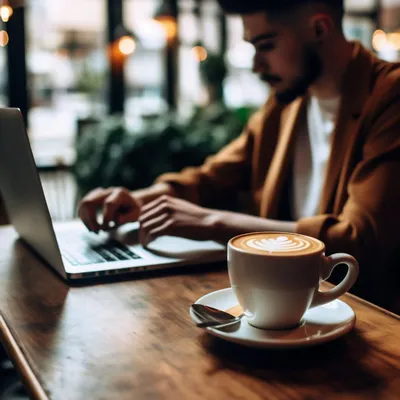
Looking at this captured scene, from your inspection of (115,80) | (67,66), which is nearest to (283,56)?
(115,80)

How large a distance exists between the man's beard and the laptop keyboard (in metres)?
0.68

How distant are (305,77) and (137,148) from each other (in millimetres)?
2213

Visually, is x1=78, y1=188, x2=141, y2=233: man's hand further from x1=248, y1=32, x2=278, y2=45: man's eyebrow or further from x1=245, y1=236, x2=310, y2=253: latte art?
x1=245, y1=236, x2=310, y2=253: latte art

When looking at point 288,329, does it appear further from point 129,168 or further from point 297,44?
point 129,168

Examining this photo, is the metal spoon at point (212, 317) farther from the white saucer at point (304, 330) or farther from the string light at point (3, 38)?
the string light at point (3, 38)

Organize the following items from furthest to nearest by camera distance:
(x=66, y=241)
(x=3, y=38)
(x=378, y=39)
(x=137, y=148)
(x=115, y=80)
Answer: (x=378, y=39) → (x=115, y=80) → (x=3, y=38) → (x=137, y=148) → (x=66, y=241)

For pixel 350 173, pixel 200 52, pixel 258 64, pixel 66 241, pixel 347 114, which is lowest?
pixel 66 241

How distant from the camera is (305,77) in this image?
5.38 ft

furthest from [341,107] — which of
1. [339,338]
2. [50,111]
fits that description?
[50,111]

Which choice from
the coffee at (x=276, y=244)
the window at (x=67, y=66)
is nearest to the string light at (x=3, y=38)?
the window at (x=67, y=66)

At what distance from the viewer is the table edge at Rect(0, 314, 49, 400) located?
0.67 m

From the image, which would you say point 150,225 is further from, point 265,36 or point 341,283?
point 265,36

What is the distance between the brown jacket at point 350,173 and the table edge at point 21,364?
655 millimetres

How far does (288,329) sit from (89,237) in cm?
70
